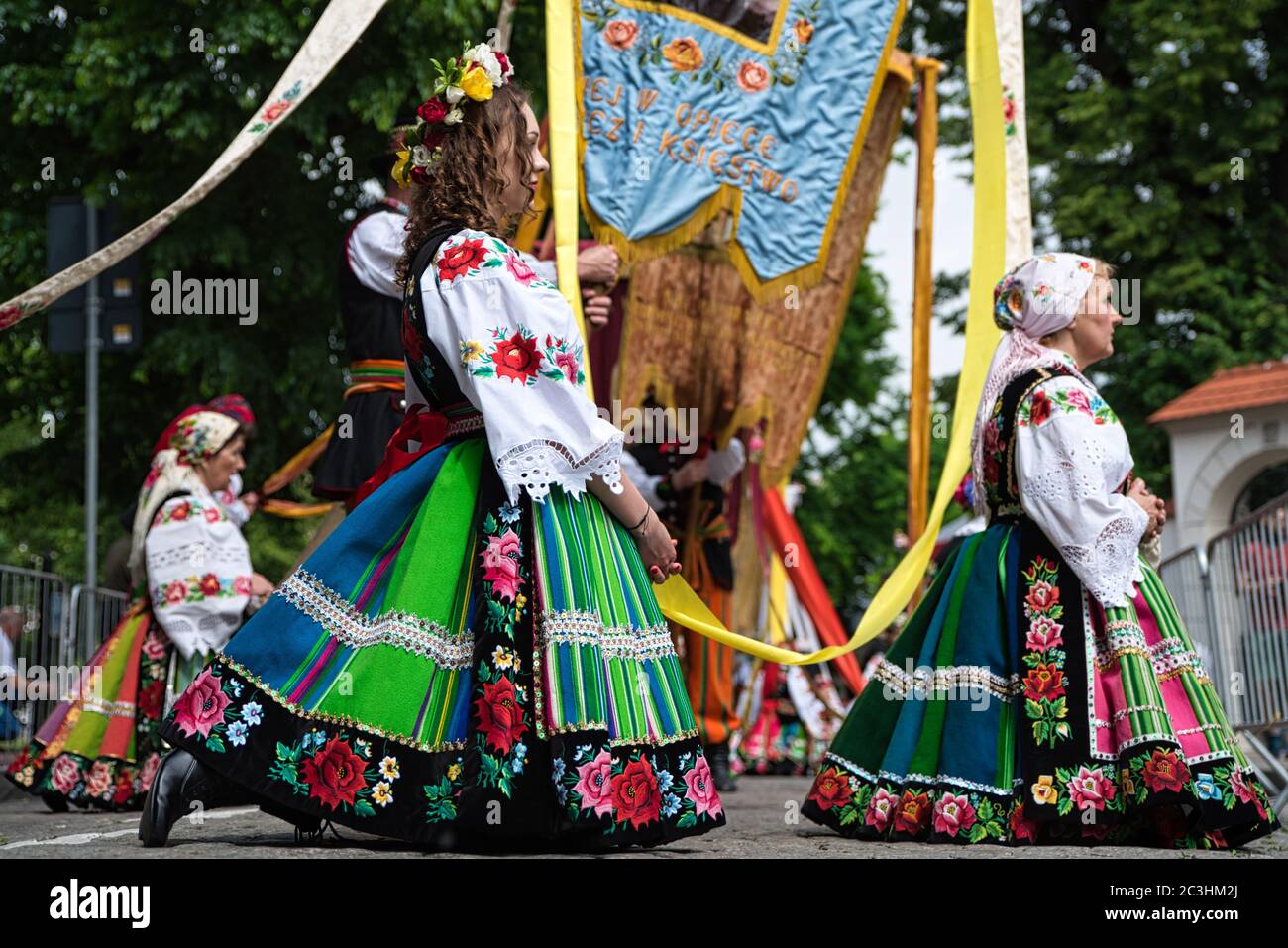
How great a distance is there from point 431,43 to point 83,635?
4583mm

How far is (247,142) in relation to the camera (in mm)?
5215

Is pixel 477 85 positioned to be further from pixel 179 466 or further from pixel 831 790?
pixel 179 466

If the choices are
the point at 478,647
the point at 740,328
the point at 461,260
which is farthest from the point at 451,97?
the point at 740,328

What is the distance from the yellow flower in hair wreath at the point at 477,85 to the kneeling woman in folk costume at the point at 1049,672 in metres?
1.79

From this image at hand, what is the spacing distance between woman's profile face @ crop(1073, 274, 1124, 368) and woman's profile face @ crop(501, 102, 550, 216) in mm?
1751

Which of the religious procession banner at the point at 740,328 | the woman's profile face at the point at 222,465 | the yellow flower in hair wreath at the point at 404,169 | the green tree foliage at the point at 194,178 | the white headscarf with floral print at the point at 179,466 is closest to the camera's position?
the yellow flower in hair wreath at the point at 404,169

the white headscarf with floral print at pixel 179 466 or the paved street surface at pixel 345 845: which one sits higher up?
the white headscarf with floral print at pixel 179 466

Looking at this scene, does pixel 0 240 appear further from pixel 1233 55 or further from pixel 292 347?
pixel 1233 55

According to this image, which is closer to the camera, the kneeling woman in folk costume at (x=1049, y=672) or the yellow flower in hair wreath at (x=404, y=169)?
the yellow flower in hair wreath at (x=404, y=169)

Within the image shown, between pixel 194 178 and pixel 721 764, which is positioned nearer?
pixel 721 764

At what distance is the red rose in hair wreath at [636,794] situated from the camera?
3.74 metres

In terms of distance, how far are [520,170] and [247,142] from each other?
4.42 ft

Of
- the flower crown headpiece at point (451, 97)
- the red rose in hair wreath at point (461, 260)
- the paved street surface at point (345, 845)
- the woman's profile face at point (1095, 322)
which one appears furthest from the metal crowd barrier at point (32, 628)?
the woman's profile face at point (1095, 322)

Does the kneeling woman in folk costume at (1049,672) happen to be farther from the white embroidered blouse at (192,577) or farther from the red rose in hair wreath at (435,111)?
the white embroidered blouse at (192,577)
